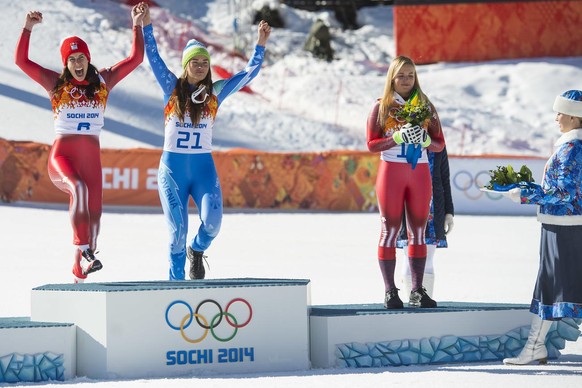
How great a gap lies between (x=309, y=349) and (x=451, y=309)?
0.98m

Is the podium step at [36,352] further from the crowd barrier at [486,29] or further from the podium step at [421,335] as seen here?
the crowd barrier at [486,29]

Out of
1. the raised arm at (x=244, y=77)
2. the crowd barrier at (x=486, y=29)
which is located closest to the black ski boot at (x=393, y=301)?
the raised arm at (x=244, y=77)

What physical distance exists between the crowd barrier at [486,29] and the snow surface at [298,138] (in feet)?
1.33

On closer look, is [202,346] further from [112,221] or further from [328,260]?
[112,221]

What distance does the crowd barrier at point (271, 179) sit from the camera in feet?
71.2

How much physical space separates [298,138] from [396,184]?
73.4ft

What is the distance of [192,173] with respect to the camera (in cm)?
902

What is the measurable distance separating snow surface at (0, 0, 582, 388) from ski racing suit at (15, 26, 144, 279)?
1152mm

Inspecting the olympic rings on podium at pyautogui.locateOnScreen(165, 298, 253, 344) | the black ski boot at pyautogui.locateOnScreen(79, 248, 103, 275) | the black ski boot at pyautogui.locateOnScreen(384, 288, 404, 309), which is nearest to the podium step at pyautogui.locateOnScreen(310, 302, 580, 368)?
the black ski boot at pyautogui.locateOnScreen(384, 288, 404, 309)

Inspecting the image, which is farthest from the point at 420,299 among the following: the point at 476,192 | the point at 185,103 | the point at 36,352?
the point at 476,192

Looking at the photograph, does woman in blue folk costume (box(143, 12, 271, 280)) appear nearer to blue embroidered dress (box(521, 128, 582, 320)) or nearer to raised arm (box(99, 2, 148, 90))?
raised arm (box(99, 2, 148, 90))

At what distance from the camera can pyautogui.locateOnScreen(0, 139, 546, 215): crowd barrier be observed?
A: 21703 mm

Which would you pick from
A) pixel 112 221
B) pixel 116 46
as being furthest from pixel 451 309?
pixel 116 46

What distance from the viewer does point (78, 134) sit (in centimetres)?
934
